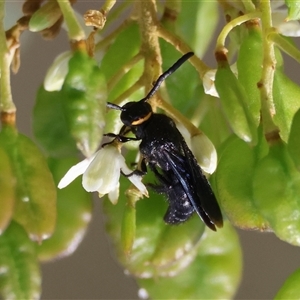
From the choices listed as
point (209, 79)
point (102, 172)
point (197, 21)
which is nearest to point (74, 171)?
point (102, 172)

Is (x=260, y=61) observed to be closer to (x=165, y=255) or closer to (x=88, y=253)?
(x=165, y=255)

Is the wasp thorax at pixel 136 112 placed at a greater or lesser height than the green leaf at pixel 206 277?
greater

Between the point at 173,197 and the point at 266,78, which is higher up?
the point at 266,78

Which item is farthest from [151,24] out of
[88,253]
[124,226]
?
[88,253]

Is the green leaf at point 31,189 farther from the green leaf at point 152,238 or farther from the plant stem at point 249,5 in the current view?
the plant stem at point 249,5

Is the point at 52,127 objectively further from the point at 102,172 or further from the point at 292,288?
the point at 292,288

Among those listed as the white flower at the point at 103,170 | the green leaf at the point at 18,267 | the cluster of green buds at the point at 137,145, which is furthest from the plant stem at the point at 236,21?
the green leaf at the point at 18,267

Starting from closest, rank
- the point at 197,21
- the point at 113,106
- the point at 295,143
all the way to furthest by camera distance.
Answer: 1. the point at 295,143
2. the point at 113,106
3. the point at 197,21
